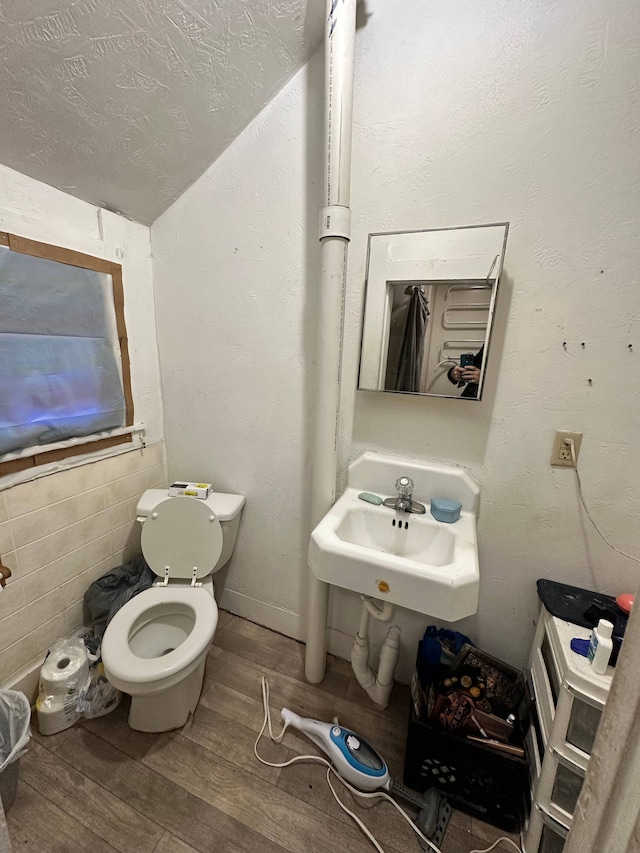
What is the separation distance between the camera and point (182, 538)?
1.42 metres

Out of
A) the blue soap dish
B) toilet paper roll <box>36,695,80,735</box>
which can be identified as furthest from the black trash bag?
the blue soap dish

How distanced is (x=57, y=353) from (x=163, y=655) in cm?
113

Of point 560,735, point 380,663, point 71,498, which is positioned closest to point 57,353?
point 71,498

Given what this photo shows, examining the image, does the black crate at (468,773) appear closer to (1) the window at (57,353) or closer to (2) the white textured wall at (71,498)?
(2) the white textured wall at (71,498)

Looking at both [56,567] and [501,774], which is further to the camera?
[56,567]

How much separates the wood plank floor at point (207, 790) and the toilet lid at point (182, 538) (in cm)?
49

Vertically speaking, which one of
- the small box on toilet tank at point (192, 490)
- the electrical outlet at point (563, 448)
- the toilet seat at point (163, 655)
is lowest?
the toilet seat at point (163, 655)

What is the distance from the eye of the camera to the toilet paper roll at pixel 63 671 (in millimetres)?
1179

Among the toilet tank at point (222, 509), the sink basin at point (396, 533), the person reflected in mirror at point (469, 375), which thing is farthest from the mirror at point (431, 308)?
the toilet tank at point (222, 509)

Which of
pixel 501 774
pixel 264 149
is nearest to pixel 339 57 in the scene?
pixel 264 149

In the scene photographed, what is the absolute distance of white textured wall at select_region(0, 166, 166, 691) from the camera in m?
1.13

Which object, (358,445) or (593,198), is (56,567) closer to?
(358,445)

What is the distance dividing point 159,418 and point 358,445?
99 cm

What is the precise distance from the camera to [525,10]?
2.91ft
